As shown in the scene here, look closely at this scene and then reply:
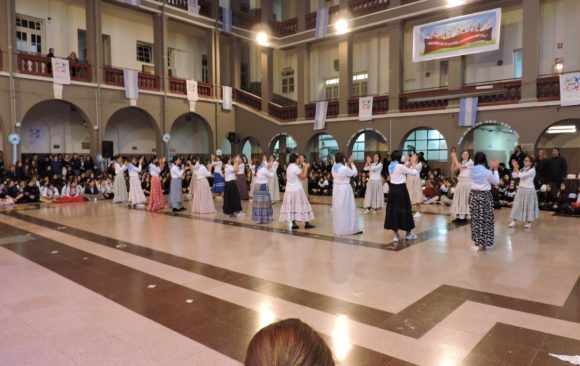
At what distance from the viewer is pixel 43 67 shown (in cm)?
1405

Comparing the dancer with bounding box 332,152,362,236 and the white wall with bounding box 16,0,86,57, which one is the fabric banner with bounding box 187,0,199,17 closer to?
the white wall with bounding box 16,0,86,57

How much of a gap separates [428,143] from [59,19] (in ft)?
51.7

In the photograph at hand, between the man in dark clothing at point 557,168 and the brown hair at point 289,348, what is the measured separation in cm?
1136

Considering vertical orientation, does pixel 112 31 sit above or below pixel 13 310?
above

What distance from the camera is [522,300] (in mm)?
4203

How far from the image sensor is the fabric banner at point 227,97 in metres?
19.1

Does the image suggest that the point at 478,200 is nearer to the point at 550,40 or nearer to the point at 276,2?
the point at 550,40

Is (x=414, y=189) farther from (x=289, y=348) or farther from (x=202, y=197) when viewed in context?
(x=289, y=348)

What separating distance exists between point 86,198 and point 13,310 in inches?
431

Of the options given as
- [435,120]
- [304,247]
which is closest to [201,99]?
[435,120]

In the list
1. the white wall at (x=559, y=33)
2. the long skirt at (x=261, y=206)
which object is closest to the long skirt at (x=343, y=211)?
the long skirt at (x=261, y=206)

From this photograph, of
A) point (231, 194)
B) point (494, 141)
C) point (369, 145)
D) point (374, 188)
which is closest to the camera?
point (231, 194)

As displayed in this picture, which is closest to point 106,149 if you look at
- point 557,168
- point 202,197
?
point 202,197

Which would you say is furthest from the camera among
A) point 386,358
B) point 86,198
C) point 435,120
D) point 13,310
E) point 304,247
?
point 435,120
